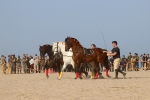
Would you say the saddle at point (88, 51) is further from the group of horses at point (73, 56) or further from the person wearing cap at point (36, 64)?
the person wearing cap at point (36, 64)

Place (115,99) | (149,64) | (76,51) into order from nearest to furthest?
1. (115,99)
2. (76,51)
3. (149,64)

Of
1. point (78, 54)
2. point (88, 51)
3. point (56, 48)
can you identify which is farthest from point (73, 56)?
point (56, 48)

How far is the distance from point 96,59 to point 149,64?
14.8m

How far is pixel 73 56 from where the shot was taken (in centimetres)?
2156

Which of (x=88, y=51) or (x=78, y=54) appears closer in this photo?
(x=78, y=54)

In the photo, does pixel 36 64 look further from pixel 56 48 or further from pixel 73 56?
pixel 73 56

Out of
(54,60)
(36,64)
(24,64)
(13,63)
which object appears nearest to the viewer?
(54,60)

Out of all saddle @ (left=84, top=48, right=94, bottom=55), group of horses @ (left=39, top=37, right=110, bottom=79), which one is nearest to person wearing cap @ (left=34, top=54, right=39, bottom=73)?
group of horses @ (left=39, top=37, right=110, bottom=79)

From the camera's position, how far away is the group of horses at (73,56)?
21.5 m

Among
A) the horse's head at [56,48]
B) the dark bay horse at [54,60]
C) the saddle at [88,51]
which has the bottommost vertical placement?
the dark bay horse at [54,60]

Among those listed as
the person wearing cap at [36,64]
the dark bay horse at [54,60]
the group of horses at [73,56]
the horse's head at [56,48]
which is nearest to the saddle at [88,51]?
the group of horses at [73,56]

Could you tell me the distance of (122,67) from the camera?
119 ft

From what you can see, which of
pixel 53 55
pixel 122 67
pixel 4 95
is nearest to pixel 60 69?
pixel 53 55

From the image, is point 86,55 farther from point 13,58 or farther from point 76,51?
point 13,58
